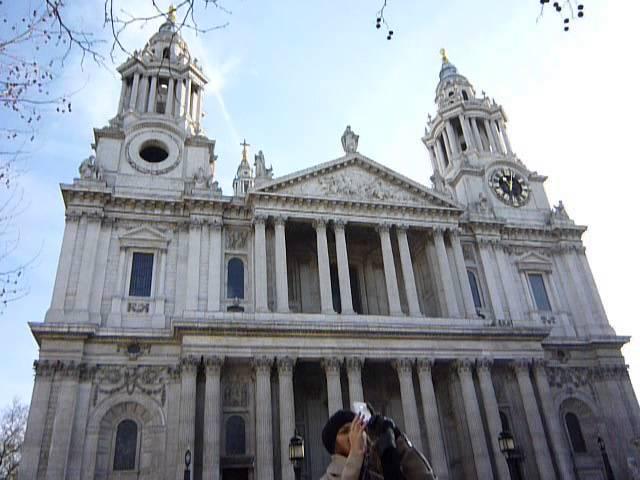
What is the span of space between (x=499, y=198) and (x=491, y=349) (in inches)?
474

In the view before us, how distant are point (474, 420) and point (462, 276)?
7.73 m

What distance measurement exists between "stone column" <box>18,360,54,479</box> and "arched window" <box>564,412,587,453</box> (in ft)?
75.8

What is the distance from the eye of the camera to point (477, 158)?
1412 inches

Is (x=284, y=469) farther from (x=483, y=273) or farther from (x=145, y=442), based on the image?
(x=483, y=273)

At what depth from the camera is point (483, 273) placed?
2991 cm

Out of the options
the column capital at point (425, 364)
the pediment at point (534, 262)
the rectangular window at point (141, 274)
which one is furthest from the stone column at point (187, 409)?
the pediment at point (534, 262)

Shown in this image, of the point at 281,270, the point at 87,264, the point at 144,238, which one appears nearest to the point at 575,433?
the point at 281,270

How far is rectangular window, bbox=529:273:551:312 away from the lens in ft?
101

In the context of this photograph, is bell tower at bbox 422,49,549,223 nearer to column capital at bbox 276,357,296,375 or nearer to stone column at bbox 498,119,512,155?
stone column at bbox 498,119,512,155

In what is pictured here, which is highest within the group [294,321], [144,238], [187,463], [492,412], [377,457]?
[144,238]

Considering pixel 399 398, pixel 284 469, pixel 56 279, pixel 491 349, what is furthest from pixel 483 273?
pixel 56 279

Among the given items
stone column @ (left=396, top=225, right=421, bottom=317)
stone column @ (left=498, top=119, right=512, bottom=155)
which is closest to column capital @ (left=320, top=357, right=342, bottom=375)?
stone column @ (left=396, top=225, right=421, bottom=317)

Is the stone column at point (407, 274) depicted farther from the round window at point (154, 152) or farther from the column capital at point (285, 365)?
the round window at point (154, 152)

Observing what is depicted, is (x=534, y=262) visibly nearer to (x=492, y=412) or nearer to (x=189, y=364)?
(x=492, y=412)
